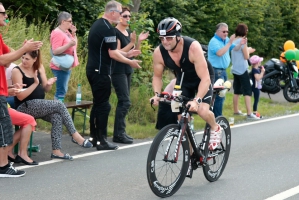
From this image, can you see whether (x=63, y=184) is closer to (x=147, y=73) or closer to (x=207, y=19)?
(x=147, y=73)

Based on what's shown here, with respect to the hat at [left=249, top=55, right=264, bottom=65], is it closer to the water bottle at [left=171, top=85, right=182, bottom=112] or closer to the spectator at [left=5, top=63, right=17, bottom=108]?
the spectator at [left=5, top=63, right=17, bottom=108]

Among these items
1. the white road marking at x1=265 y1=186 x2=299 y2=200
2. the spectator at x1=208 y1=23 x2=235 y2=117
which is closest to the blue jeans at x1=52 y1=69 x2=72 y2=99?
the spectator at x1=208 y1=23 x2=235 y2=117

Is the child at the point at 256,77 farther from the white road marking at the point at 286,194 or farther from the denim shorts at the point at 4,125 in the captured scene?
the denim shorts at the point at 4,125

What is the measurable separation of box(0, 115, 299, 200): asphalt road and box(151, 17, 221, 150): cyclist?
2.10 feet

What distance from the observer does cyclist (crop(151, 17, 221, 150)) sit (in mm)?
7344

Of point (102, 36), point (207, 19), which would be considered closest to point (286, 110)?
point (102, 36)

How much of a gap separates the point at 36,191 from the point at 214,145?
2.12m

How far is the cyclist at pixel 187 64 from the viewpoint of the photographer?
289 inches

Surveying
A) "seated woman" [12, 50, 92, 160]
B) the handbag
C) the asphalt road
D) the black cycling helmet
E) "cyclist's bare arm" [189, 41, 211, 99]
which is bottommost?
the asphalt road

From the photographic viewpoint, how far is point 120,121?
35.2ft

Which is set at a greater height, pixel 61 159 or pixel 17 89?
pixel 17 89

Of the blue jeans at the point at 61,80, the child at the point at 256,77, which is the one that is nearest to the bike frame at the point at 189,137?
the blue jeans at the point at 61,80

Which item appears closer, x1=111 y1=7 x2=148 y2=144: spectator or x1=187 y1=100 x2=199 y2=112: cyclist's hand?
x1=187 y1=100 x2=199 y2=112: cyclist's hand

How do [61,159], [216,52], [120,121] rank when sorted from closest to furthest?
[61,159], [120,121], [216,52]
